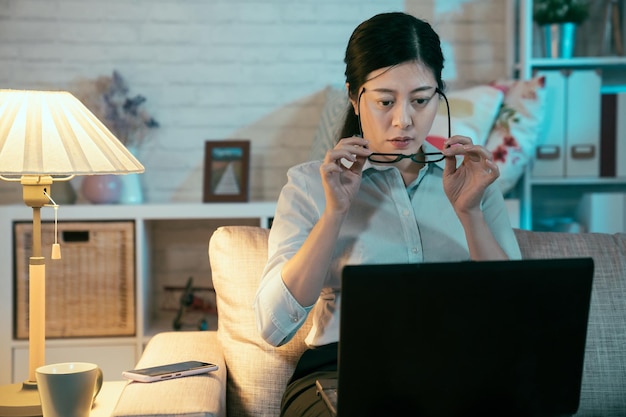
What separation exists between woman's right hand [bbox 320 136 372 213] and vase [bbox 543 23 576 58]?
6.46 ft

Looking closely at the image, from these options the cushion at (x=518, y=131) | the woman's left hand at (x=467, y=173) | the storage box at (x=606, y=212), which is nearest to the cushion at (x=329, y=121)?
the cushion at (x=518, y=131)

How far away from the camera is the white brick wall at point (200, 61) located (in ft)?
11.1

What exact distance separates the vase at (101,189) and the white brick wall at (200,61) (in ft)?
0.84

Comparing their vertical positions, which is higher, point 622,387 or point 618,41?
point 618,41

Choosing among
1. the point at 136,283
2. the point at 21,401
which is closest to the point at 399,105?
the point at 21,401

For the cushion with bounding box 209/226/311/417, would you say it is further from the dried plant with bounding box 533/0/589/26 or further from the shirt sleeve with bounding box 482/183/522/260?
the dried plant with bounding box 533/0/589/26

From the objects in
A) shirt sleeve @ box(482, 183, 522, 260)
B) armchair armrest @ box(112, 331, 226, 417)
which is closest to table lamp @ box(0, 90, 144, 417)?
armchair armrest @ box(112, 331, 226, 417)

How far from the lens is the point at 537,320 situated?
124 cm

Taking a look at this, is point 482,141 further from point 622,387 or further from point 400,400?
point 400,400

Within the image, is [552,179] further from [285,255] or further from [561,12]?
[285,255]

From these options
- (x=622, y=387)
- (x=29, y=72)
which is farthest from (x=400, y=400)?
(x=29, y=72)

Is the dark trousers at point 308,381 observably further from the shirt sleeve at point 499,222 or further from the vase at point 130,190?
the vase at point 130,190

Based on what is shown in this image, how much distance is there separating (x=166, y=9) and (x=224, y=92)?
1.31 feet

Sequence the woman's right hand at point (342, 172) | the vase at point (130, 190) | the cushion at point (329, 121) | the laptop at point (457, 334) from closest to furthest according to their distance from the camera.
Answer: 1. the laptop at point (457, 334)
2. the woman's right hand at point (342, 172)
3. the cushion at point (329, 121)
4. the vase at point (130, 190)
